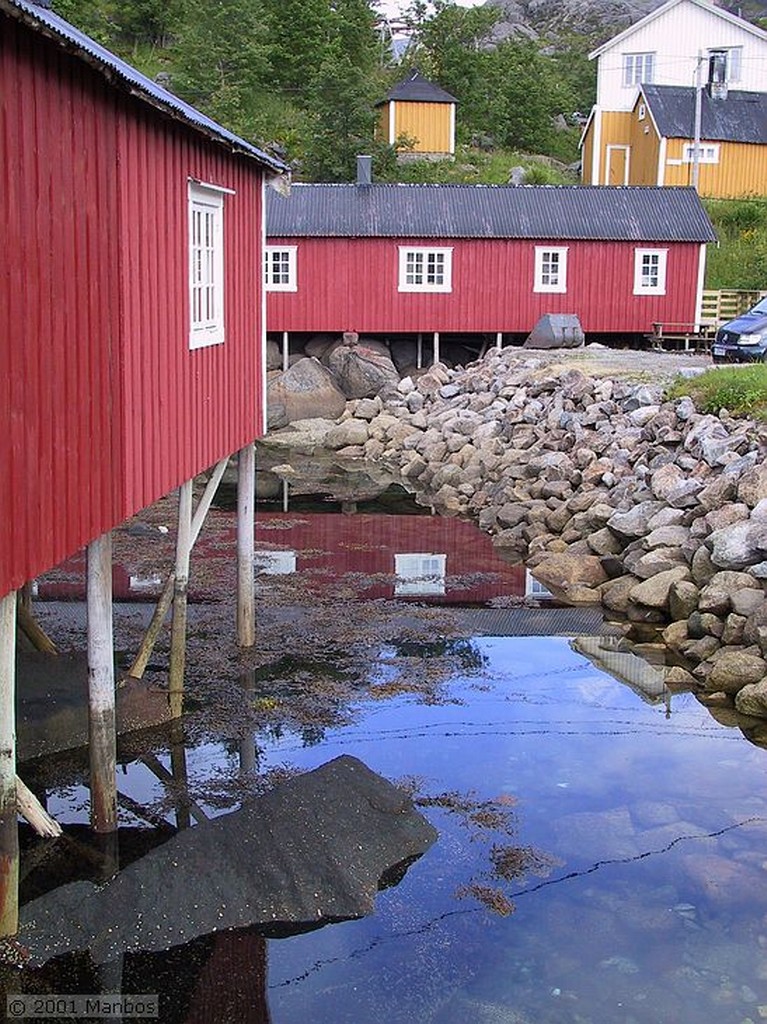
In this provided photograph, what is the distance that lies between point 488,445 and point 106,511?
53.8ft

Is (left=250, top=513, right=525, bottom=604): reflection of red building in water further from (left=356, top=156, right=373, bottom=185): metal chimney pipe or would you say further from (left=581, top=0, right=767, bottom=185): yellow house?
(left=581, top=0, right=767, bottom=185): yellow house

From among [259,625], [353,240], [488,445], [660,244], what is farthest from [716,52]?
[259,625]

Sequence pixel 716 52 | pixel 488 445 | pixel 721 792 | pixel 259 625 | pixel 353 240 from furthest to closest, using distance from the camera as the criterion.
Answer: pixel 716 52, pixel 353 240, pixel 488 445, pixel 259 625, pixel 721 792

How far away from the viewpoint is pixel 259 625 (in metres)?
14.5

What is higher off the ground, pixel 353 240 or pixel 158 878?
pixel 353 240

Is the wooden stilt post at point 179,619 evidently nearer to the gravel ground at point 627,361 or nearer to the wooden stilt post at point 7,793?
the wooden stilt post at point 7,793

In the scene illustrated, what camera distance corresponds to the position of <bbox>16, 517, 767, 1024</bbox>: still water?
739 cm

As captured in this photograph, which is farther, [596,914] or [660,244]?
[660,244]

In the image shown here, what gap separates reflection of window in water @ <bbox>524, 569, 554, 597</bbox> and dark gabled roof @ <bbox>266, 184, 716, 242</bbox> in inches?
617

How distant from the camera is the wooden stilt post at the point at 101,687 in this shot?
335 inches

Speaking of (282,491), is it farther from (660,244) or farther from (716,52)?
(716,52)

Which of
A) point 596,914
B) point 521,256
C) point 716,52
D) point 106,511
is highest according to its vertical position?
point 716,52

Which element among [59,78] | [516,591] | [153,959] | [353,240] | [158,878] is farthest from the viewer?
[353,240]

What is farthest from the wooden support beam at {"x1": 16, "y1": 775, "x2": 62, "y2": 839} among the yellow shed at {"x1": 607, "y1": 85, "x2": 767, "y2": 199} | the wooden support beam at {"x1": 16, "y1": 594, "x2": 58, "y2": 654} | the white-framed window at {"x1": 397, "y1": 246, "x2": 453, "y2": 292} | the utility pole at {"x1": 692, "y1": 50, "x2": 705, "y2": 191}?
the yellow shed at {"x1": 607, "y1": 85, "x2": 767, "y2": 199}
